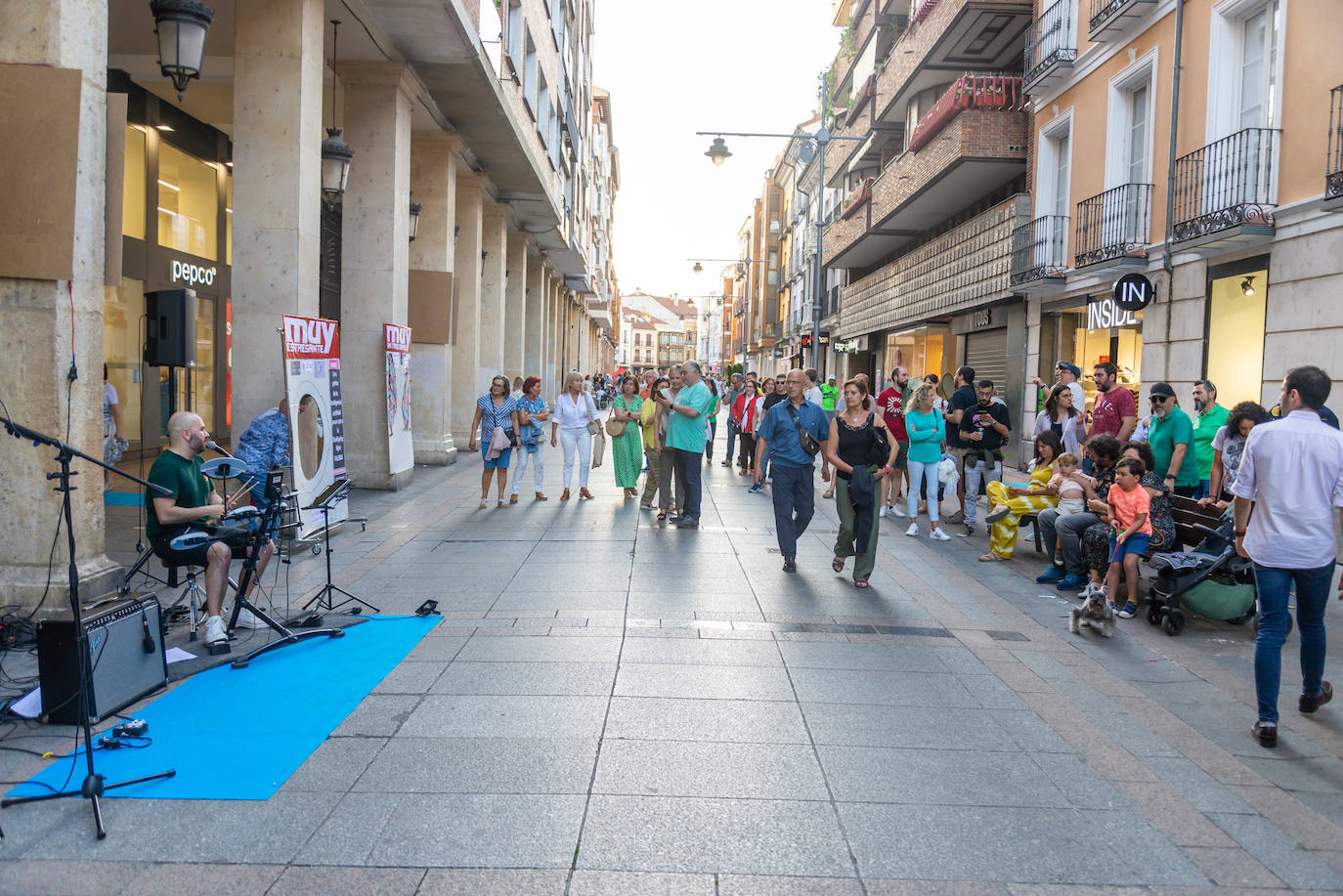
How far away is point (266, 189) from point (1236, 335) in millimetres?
11426

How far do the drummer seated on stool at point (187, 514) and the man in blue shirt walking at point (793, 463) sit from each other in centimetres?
447

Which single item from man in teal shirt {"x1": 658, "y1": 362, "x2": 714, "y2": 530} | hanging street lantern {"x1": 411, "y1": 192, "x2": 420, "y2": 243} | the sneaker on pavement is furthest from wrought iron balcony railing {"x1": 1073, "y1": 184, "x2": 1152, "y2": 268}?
hanging street lantern {"x1": 411, "y1": 192, "x2": 420, "y2": 243}

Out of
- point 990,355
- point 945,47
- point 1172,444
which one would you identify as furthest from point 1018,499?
point 945,47

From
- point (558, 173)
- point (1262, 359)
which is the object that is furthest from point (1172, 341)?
point (558, 173)

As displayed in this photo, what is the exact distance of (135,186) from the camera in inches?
584

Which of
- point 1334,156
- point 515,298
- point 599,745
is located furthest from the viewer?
point 515,298

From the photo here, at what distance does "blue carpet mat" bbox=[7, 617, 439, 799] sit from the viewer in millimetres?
4090

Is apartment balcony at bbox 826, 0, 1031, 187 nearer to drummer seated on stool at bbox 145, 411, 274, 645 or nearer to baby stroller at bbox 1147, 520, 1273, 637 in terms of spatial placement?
baby stroller at bbox 1147, 520, 1273, 637

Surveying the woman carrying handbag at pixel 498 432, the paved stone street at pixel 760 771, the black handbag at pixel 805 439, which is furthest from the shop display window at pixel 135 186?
the black handbag at pixel 805 439

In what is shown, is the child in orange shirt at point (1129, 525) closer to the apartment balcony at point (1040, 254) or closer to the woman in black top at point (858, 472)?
the woman in black top at point (858, 472)

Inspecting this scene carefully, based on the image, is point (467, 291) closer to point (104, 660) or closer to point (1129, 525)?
point (1129, 525)

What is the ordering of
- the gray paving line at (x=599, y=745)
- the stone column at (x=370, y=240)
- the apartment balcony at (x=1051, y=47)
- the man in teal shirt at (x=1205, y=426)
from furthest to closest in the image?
the apartment balcony at (x=1051, y=47)
the stone column at (x=370, y=240)
the man in teal shirt at (x=1205, y=426)
the gray paving line at (x=599, y=745)

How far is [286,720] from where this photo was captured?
484 cm

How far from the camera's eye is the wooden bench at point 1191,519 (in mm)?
7723
